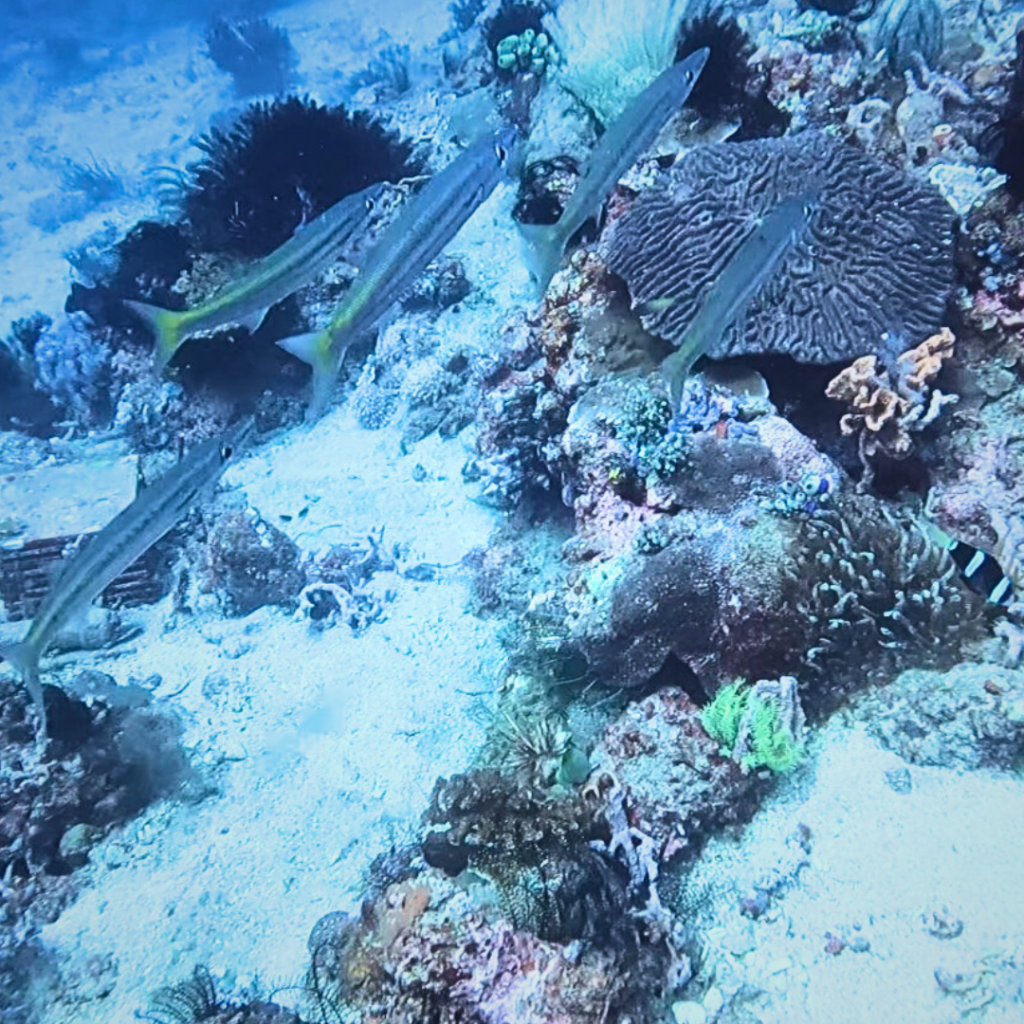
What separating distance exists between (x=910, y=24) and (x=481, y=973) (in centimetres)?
904

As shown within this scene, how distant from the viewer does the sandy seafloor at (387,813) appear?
335 cm

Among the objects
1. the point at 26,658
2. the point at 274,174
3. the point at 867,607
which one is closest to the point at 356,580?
the point at 26,658

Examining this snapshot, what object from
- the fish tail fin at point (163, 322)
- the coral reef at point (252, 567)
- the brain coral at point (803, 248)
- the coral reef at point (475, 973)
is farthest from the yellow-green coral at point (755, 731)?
the coral reef at point (252, 567)

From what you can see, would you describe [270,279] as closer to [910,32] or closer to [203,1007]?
[203,1007]

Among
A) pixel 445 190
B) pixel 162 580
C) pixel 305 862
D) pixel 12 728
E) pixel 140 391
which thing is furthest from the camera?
pixel 140 391

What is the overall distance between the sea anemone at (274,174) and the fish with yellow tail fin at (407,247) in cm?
502

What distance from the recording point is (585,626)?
435 centimetres

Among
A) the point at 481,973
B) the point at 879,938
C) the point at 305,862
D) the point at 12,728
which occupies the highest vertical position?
the point at 12,728

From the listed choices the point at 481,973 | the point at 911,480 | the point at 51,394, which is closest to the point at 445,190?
the point at 911,480

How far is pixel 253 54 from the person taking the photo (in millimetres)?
23906

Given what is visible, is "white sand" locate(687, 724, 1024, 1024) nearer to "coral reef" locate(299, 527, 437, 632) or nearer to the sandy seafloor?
the sandy seafloor

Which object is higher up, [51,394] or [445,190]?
[445,190]

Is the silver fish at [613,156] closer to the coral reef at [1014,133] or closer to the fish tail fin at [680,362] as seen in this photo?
the fish tail fin at [680,362]

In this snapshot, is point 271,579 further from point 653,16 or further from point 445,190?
point 653,16
